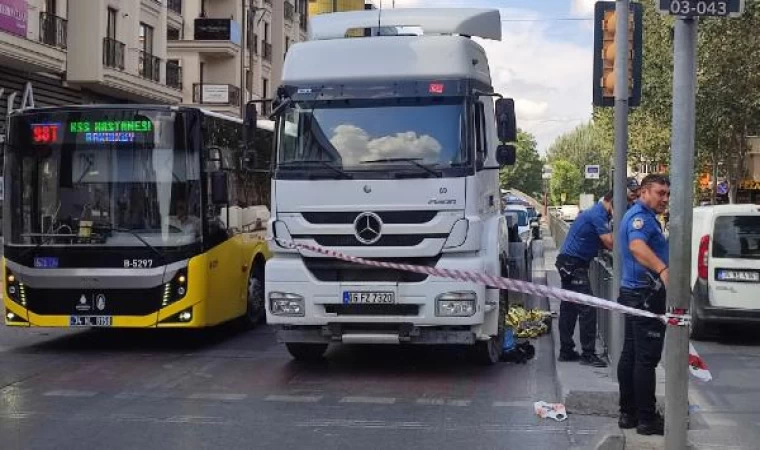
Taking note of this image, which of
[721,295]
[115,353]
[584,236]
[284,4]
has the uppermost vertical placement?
[284,4]

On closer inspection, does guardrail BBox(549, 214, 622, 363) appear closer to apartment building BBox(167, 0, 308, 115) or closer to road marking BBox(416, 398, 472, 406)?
road marking BBox(416, 398, 472, 406)

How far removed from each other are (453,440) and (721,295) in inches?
228

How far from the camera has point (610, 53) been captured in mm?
8086

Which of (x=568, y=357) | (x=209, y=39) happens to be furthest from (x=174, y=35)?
(x=568, y=357)

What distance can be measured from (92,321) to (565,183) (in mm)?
73866

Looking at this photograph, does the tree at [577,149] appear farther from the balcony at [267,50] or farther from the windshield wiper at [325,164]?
the windshield wiper at [325,164]

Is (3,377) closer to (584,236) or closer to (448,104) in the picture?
(448,104)

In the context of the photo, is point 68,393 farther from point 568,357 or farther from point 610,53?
point 610,53

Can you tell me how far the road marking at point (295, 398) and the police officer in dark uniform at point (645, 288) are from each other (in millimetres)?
2847

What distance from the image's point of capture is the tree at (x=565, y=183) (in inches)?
3155

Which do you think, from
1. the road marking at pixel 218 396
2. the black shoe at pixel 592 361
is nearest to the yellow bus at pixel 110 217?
the road marking at pixel 218 396

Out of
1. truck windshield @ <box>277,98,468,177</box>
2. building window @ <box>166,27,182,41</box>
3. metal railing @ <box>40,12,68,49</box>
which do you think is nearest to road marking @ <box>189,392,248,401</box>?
truck windshield @ <box>277,98,468,177</box>

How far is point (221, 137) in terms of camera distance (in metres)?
11.3

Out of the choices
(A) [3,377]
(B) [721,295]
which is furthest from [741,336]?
(A) [3,377]
